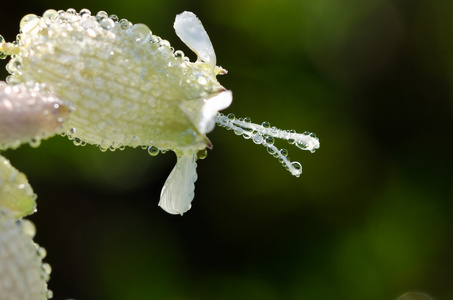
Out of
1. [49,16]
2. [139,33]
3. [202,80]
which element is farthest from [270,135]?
[49,16]

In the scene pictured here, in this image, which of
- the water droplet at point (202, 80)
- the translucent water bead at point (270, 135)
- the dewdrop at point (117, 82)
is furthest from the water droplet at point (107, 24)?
the translucent water bead at point (270, 135)

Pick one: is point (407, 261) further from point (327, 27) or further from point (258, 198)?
point (327, 27)

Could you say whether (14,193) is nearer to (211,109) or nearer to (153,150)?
(153,150)

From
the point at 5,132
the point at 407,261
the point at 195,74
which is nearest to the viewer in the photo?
the point at 5,132

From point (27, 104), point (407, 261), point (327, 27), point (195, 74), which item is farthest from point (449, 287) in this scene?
point (27, 104)

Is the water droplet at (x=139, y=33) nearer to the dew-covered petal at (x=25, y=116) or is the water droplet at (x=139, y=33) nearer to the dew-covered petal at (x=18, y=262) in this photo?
the dew-covered petal at (x=25, y=116)

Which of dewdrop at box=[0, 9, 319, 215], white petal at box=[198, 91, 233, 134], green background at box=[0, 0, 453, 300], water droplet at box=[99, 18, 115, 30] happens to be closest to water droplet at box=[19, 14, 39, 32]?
dewdrop at box=[0, 9, 319, 215]
